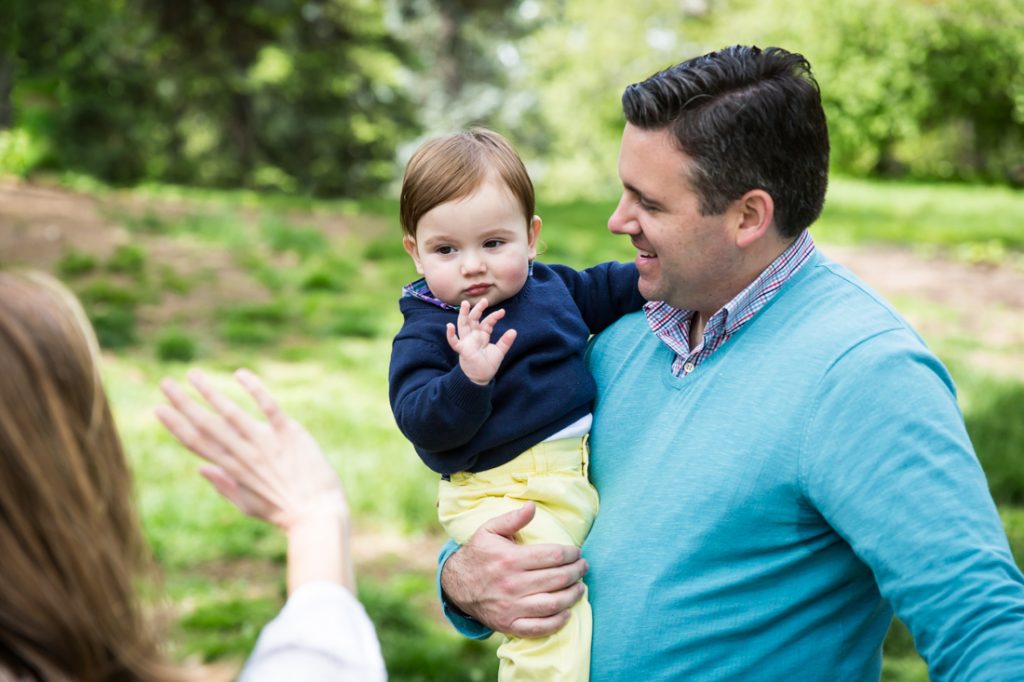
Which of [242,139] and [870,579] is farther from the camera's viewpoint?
[242,139]

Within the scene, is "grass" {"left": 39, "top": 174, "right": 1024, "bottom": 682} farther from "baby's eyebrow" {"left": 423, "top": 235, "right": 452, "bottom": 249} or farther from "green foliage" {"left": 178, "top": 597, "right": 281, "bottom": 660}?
"baby's eyebrow" {"left": 423, "top": 235, "right": 452, "bottom": 249}

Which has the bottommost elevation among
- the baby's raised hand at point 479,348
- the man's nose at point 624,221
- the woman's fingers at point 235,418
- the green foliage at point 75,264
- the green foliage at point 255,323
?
the green foliage at point 255,323

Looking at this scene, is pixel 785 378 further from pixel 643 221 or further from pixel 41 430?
pixel 41 430

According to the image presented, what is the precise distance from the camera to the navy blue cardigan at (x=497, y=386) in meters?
2.08

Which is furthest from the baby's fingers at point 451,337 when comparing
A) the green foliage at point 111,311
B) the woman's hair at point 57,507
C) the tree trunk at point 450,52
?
the tree trunk at point 450,52

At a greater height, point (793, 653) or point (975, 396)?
point (793, 653)

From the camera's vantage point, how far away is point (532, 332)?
88.9 inches

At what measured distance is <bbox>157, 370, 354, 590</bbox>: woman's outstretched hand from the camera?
1.52 meters

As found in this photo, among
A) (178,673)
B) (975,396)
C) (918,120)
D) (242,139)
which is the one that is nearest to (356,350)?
(975,396)

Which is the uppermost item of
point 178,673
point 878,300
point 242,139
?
point 878,300

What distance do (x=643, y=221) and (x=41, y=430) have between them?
1294 mm

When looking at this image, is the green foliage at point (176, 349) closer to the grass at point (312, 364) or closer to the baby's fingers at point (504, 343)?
the grass at point (312, 364)

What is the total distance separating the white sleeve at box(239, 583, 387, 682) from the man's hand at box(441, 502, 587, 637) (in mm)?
664

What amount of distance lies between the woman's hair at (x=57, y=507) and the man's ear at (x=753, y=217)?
128cm
